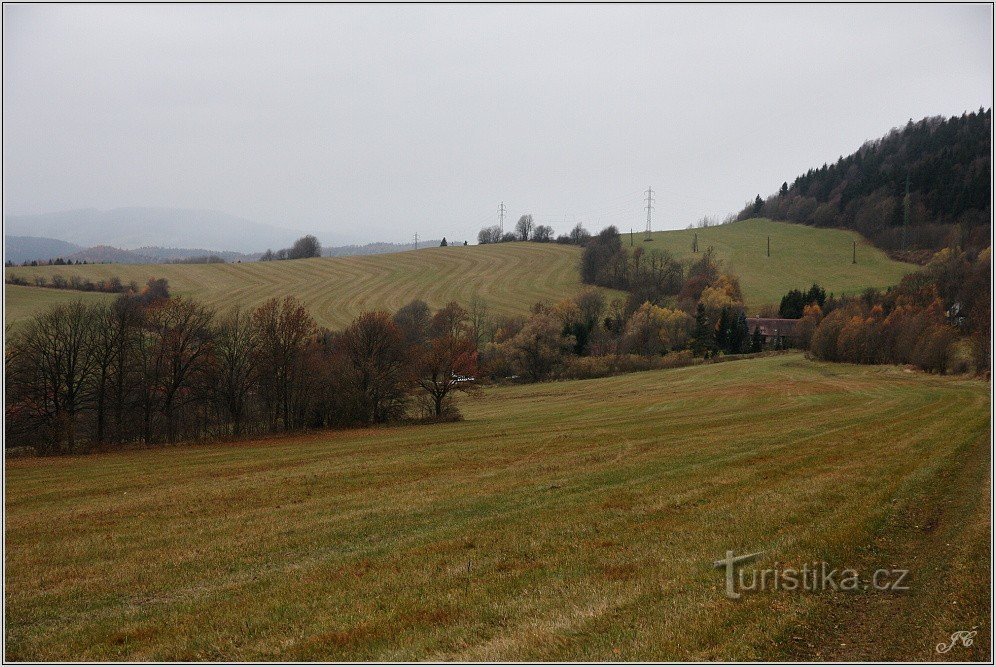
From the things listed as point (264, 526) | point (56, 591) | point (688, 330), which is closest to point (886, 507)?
point (264, 526)

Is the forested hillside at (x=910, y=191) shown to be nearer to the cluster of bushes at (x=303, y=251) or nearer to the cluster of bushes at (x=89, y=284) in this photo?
the cluster of bushes at (x=303, y=251)

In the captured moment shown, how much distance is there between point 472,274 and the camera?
128 metres

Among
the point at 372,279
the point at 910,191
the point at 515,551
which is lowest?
the point at 515,551

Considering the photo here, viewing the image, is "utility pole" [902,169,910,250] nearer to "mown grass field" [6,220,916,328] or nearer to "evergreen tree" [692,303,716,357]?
"mown grass field" [6,220,916,328]

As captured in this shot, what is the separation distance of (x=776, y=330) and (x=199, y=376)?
91.3m

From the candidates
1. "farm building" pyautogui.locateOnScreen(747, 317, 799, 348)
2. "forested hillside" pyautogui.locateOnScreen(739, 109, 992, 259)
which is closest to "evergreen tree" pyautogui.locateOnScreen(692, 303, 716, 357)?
"farm building" pyautogui.locateOnScreen(747, 317, 799, 348)

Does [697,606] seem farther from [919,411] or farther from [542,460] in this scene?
[919,411]

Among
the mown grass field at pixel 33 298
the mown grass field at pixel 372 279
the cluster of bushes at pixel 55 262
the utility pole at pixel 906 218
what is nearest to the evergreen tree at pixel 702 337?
the mown grass field at pixel 372 279

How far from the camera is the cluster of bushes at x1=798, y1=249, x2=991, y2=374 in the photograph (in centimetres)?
5672

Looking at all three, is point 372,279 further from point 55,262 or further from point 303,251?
point 55,262
